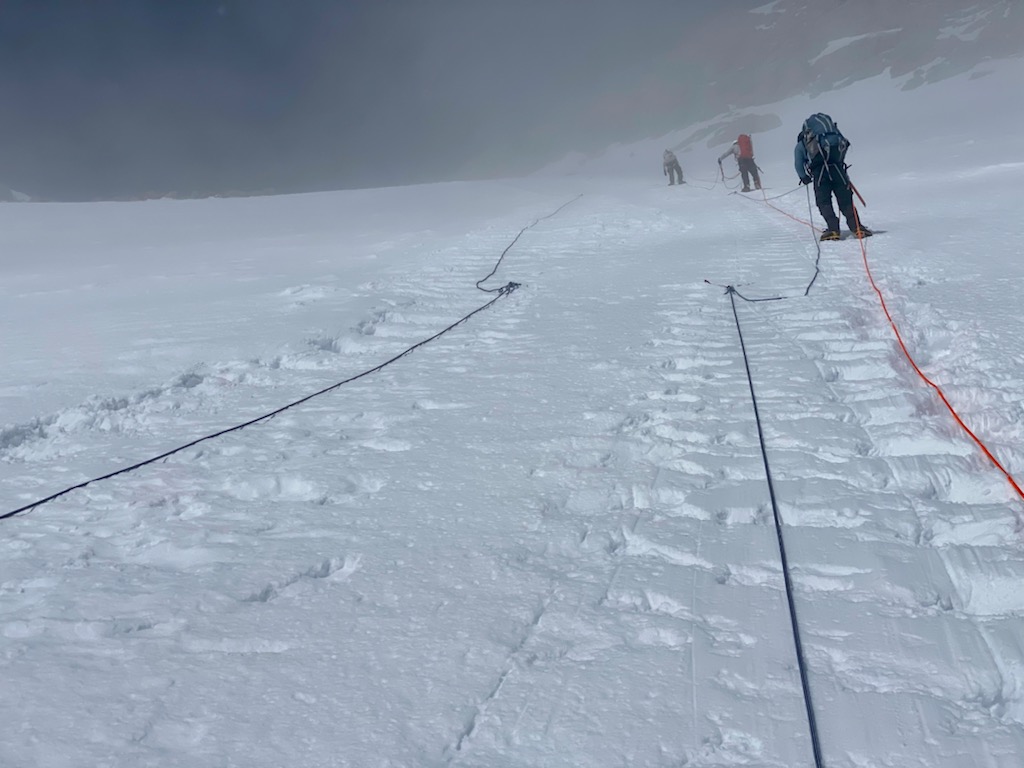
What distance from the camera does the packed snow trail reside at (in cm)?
178

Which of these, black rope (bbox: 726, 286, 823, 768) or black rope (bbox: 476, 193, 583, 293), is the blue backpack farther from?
black rope (bbox: 726, 286, 823, 768)

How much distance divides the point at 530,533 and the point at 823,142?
6.64 metres

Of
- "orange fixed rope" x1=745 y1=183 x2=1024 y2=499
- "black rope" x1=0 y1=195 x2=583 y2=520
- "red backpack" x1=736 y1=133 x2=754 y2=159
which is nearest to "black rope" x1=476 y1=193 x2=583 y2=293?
"black rope" x1=0 y1=195 x2=583 y2=520

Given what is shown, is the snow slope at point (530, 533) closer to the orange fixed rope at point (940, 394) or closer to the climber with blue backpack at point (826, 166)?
the orange fixed rope at point (940, 394)

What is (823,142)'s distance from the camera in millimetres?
7668

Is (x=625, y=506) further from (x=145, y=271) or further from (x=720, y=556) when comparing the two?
(x=145, y=271)

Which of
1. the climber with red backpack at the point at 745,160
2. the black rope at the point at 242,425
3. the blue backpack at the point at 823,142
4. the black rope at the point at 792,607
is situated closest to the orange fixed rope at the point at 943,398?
the black rope at the point at 792,607

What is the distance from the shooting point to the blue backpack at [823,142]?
768 centimetres

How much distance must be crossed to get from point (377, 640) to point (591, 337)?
334 centimetres

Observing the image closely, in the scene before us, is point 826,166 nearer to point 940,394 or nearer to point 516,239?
point 516,239

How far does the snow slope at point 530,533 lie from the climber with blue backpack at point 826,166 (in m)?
1.65

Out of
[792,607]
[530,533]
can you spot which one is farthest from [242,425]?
[792,607]

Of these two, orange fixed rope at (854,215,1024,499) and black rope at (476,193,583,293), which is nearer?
orange fixed rope at (854,215,1024,499)

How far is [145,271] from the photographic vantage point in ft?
32.0
